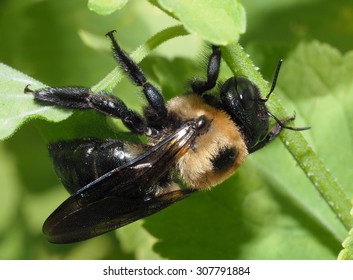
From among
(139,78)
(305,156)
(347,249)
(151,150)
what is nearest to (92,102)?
(139,78)

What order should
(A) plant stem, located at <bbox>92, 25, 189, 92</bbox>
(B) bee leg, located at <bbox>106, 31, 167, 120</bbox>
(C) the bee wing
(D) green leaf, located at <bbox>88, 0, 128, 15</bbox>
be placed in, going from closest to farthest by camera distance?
(D) green leaf, located at <bbox>88, 0, 128, 15</bbox>
(C) the bee wing
(A) plant stem, located at <bbox>92, 25, 189, 92</bbox>
(B) bee leg, located at <bbox>106, 31, 167, 120</bbox>

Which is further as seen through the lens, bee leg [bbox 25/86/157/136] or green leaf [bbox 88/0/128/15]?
bee leg [bbox 25/86/157/136]

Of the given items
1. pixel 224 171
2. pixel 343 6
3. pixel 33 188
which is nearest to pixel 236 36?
pixel 224 171

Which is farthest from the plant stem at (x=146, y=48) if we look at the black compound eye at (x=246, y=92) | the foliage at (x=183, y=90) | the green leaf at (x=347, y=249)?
the green leaf at (x=347, y=249)

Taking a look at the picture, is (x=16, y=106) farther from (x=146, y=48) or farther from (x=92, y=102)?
(x=146, y=48)

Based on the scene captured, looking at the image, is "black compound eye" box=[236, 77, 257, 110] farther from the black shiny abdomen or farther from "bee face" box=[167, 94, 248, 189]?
the black shiny abdomen

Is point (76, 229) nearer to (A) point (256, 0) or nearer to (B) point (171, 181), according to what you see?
(B) point (171, 181)

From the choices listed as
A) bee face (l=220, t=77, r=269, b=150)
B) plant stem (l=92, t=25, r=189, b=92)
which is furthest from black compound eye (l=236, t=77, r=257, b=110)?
plant stem (l=92, t=25, r=189, b=92)
